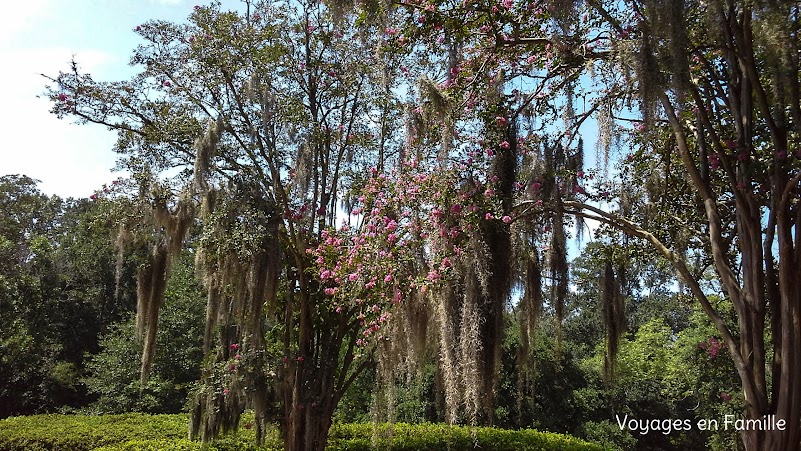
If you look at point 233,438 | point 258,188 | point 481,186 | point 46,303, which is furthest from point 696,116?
point 46,303

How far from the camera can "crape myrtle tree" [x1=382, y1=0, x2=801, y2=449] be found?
135 inches

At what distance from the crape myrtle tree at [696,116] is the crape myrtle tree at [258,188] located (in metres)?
1.48

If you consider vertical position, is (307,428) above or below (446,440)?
above

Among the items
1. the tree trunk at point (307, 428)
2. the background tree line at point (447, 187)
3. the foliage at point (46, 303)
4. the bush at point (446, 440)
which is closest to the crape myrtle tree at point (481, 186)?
the background tree line at point (447, 187)

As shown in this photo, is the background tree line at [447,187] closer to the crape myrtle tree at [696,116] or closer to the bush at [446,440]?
the crape myrtle tree at [696,116]

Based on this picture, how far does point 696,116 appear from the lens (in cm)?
456

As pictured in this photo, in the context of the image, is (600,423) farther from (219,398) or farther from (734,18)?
(734,18)

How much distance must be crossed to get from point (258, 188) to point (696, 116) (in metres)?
4.53

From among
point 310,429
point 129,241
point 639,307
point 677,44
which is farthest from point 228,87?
point 639,307

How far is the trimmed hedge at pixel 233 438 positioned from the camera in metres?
7.17

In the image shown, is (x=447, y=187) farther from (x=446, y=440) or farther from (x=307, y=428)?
(x=446, y=440)

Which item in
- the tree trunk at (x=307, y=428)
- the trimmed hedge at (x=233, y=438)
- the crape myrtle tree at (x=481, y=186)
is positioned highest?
the crape myrtle tree at (x=481, y=186)

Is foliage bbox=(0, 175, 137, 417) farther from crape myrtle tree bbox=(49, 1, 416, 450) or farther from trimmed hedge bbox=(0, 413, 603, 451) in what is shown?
crape myrtle tree bbox=(49, 1, 416, 450)

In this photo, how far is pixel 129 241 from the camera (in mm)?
6488
